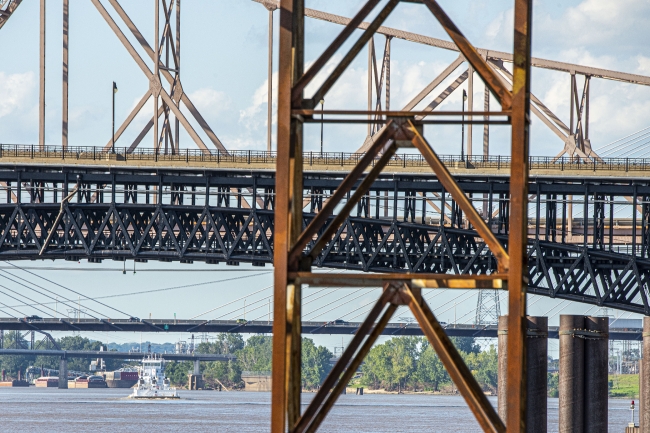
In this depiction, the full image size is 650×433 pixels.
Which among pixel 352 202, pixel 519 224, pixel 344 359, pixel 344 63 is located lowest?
pixel 344 359

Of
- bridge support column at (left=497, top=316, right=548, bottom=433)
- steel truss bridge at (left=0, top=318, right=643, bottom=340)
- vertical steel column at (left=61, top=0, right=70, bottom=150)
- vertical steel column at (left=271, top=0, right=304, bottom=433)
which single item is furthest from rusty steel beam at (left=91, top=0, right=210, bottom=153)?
steel truss bridge at (left=0, top=318, right=643, bottom=340)

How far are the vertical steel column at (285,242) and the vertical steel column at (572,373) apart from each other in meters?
14.7

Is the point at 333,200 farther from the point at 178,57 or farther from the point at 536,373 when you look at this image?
the point at 178,57

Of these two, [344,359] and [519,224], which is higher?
[519,224]

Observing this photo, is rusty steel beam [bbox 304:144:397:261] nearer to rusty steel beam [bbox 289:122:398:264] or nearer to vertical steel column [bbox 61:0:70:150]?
rusty steel beam [bbox 289:122:398:264]

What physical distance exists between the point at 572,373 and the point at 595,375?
1.67 feet

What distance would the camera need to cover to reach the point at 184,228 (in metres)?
80.9

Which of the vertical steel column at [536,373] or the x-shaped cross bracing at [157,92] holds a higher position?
the x-shaped cross bracing at [157,92]

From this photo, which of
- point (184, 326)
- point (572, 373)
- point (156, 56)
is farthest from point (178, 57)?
point (184, 326)

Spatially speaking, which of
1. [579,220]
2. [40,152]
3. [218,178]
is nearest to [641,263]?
[579,220]

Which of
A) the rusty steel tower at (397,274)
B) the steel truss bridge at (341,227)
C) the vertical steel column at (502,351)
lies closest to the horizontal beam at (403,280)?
the rusty steel tower at (397,274)

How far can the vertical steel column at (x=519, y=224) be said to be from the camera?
45.6 feet

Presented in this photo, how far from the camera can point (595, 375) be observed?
94.6ft

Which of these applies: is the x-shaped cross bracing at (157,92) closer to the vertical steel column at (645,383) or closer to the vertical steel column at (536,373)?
the vertical steel column at (645,383)
